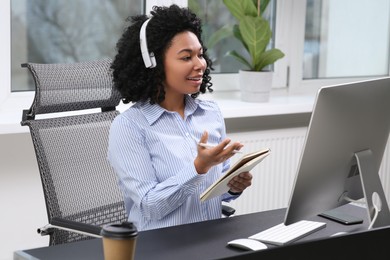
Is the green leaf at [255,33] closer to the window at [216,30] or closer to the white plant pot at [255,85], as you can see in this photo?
the white plant pot at [255,85]

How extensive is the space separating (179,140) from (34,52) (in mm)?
1182

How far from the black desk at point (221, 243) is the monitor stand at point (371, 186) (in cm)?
9

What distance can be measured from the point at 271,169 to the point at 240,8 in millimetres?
794

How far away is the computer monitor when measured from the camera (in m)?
1.80

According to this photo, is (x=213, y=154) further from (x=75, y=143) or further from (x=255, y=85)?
(x=255, y=85)

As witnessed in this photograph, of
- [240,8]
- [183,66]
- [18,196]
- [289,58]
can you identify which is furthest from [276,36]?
[183,66]

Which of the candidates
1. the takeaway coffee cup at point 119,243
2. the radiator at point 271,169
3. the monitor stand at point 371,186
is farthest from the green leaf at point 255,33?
the takeaway coffee cup at point 119,243

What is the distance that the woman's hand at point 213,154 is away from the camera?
6.47 ft

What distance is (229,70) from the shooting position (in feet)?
12.8

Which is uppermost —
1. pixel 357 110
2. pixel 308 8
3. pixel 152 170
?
pixel 308 8

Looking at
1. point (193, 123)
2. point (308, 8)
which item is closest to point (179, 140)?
point (193, 123)

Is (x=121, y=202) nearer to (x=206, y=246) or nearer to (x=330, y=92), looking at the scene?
(x=206, y=246)

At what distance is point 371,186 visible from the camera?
1998 millimetres

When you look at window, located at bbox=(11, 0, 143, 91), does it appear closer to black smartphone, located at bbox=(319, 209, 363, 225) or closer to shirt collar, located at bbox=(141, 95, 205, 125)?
shirt collar, located at bbox=(141, 95, 205, 125)
